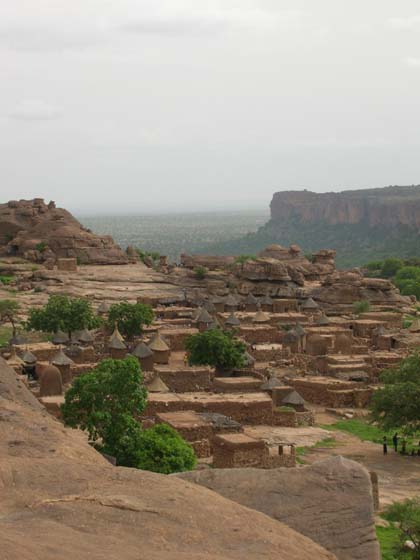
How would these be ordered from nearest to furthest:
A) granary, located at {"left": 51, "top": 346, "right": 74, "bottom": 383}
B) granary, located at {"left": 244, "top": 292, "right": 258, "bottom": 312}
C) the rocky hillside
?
granary, located at {"left": 51, "top": 346, "right": 74, "bottom": 383}, granary, located at {"left": 244, "top": 292, "right": 258, "bottom": 312}, the rocky hillside

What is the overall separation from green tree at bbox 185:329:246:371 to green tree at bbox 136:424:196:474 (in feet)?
39.5

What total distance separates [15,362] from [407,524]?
16409mm

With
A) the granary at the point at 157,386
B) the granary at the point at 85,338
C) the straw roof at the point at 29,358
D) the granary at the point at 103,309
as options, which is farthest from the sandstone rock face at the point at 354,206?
the granary at the point at 157,386

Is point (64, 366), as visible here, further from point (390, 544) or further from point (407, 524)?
point (407, 524)

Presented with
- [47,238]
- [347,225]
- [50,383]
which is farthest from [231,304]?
[347,225]

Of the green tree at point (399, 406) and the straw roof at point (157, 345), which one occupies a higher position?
the straw roof at point (157, 345)

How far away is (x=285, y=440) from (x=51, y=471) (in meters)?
13.8

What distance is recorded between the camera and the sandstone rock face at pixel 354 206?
416ft

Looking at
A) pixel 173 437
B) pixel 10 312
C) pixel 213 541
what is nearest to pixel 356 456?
pixel 173 437

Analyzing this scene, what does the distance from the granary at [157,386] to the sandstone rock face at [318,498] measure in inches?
615

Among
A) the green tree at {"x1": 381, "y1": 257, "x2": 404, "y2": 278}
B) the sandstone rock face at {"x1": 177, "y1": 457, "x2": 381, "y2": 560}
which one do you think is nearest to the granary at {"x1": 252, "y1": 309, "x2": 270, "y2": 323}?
the sandstone rock face at {"x1": 177, "y1": 457, "x2": 381, "y2": 560}

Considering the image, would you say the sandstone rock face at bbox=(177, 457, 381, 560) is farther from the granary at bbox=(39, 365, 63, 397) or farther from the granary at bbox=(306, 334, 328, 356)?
the granary at bbox=(306, 334, 328, 356)

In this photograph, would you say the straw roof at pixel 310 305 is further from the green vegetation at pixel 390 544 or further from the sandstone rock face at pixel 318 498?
Answer: the sandstone rock face at pixel 318 498

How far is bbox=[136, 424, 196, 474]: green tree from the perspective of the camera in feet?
54.5
